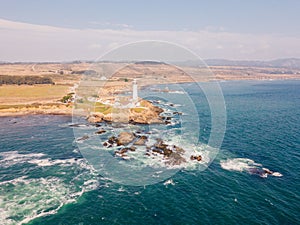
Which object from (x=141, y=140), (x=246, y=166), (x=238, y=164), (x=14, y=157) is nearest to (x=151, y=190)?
(x=238, y=164)

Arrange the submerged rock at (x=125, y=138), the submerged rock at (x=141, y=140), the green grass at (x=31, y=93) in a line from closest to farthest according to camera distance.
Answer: the submerged rock at (x=141, y=140) < the submerged rock at (x=125, y=138) < the green grass at (x=31, y=93)

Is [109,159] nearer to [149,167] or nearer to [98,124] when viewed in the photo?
[149,167]

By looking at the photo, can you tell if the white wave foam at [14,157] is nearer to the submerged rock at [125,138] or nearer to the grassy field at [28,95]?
the submerged rock at [125,138]

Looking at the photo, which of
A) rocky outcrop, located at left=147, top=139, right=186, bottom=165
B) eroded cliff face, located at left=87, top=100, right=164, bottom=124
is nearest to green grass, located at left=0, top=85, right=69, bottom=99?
eroded cliff face, located at left=87, top=100, right=164, bottom=124

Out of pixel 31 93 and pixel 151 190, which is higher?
pixel 31 93

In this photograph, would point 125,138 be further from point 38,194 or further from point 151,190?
point 38,194

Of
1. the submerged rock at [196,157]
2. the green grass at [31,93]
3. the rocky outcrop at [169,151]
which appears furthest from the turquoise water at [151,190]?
the green grass at [31,93]

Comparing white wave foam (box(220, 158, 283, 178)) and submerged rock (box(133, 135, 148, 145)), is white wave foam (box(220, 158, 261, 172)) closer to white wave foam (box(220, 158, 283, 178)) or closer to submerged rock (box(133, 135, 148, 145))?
white wave foam (box(220, 158, 283, 178))

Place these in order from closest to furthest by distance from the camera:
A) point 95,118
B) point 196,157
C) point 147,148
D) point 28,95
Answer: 1. point 196,157
2. point 147,148
3. point 95,118
4. point 28,95

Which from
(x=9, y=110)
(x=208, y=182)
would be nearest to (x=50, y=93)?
(x=9, y=110)
